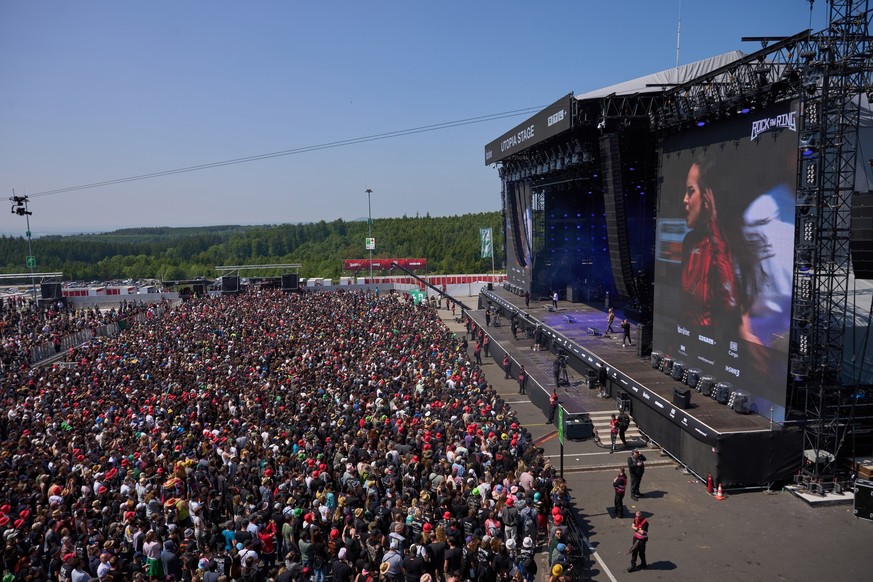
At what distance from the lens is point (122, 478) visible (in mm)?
12453

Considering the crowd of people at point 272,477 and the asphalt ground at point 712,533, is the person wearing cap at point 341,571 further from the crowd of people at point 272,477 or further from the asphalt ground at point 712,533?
the asphalt ground at point 712,533

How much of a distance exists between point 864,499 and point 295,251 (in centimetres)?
13669

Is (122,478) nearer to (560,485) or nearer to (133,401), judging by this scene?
(133,401)

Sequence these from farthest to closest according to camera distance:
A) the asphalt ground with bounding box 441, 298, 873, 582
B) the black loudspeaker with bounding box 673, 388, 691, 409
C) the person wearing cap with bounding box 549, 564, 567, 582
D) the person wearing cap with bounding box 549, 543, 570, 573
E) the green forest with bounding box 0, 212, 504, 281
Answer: the green forest with bounding box 0, 212, 504, 281, the black loudspeaker with bounding box 673, 388, 691, 409, the asphalt ground with bounding box 441, 298, 873, 582, the person wearing cap with bounding box 549, 543, 570, 573, the person wearing cap with bounding box 549, 564, 567, 582

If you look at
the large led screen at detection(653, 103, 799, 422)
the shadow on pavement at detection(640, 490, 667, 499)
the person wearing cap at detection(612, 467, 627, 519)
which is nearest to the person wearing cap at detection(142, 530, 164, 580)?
the person wearing cap at detection(612, 467, 627, 519)

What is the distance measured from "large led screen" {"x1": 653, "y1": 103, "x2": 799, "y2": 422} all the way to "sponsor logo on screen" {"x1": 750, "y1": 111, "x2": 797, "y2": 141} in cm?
3

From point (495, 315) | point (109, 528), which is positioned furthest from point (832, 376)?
point (495, 315)

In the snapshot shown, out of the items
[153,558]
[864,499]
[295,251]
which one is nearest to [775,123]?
[864,499]

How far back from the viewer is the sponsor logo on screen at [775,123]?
48.0ft

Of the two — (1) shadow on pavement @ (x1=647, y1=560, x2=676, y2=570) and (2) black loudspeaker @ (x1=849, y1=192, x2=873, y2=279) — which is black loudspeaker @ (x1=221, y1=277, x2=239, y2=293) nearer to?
(1) shadow on pavement @ (x1=647, y1=560, x2=676, y2=570)

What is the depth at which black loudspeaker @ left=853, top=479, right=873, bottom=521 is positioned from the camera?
12.9 metres

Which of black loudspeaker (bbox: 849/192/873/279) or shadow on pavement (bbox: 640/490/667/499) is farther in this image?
shadow on pavement (bbox: 640/490/667/499)

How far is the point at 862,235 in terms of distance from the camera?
13133mm

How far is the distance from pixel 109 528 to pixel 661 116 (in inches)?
752
